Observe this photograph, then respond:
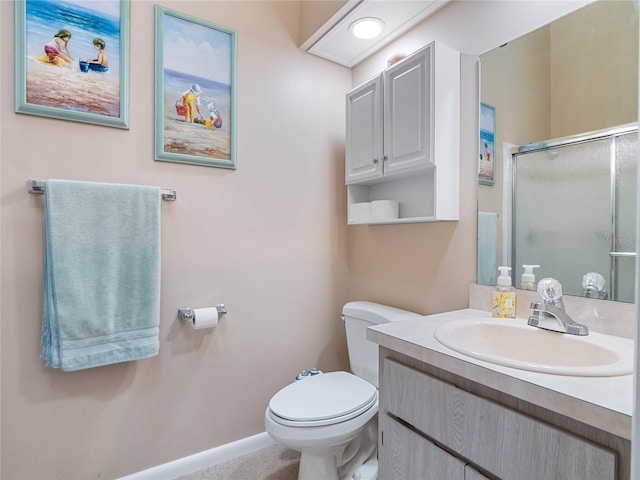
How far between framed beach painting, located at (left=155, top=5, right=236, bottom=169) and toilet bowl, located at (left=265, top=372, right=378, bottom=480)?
1167 mm

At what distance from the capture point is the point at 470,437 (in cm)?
85

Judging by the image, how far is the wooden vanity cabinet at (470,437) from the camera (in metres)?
0.66

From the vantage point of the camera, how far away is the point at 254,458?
1.76m

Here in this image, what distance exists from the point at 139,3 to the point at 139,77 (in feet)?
1.07

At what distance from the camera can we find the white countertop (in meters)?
0.61

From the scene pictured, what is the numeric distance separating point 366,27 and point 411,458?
1.89 m

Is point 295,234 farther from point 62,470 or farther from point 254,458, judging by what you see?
point 62,470

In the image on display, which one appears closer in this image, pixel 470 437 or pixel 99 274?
pixel 470 437

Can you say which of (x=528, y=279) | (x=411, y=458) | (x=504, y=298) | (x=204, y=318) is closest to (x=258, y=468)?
(x=204, y=318)

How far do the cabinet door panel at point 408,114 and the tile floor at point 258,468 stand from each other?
155 cm

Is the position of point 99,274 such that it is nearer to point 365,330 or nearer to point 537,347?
point 365,330

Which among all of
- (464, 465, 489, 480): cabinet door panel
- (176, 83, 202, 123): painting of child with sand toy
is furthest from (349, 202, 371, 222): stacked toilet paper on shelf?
(464, 465, 489, 480): cabinet door panel

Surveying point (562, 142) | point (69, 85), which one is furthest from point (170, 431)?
point (562, 142)

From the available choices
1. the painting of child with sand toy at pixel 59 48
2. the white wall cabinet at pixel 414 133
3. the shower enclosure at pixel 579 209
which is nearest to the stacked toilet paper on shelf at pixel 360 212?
the white wall cabinet at pixel 414 133
